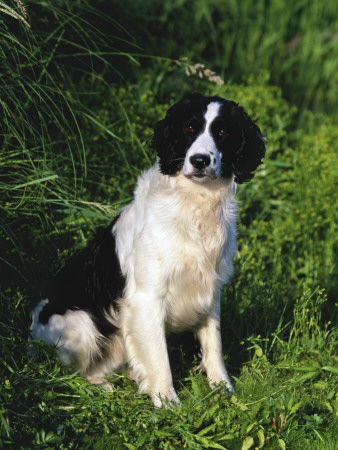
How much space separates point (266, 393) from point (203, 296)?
0.58 meters

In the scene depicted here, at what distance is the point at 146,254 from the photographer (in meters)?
3.05

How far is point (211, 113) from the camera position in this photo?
300 centimetres

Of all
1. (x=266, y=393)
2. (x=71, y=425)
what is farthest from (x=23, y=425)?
(x=266, y=393)

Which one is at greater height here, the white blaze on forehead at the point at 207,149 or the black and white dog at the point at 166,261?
the white blaze on forehead at the point at 207,149

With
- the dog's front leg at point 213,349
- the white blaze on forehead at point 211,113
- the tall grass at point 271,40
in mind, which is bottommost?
the dog's front leg at point 213,349

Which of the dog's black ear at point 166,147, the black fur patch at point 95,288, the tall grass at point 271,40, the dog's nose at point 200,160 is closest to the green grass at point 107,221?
the black fur patch at point 95,288

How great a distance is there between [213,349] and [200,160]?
1085mm

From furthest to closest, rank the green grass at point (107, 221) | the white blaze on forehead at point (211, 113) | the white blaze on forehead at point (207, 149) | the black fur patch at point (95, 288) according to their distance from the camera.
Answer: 1. the black fur patch at point (95, 288)
2. the white blaze on forehead at point (211, 113)
3. the white blaze on forehead at point (207, 149)
4. the green grass at point (107, 221)

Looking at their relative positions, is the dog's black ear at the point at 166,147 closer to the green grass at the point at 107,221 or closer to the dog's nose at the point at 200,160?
the dog's nose at the point at 200,160

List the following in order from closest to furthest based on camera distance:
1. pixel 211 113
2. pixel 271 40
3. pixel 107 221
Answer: pixel 211 113
pixel 107 221
pixel 271 40

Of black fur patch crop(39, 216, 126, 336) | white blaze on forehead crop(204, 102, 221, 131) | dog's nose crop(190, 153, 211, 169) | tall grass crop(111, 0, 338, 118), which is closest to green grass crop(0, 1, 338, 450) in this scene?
black fur patch crop(39, 216, 126, 336)

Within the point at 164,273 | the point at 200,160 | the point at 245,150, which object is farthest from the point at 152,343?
the point at 245,150

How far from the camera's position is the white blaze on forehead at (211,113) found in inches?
118

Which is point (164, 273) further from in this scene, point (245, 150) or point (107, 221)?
point (107, 221)
